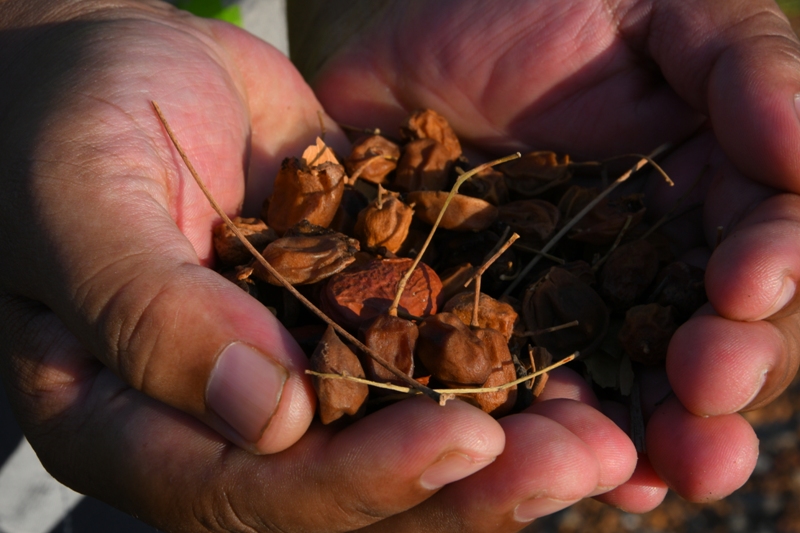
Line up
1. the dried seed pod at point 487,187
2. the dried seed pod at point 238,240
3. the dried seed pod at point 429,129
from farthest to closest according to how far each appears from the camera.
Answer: the dried seed pod at point 429,129
the dried seed pod at point 487,187
the dried seed pod at point 238,240

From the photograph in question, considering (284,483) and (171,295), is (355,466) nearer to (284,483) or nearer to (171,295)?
(284,483)

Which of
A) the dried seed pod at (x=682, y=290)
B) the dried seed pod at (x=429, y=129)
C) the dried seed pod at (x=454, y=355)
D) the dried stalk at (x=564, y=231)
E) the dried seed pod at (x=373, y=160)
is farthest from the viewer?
the dried seed pod at (x=429, y=129)

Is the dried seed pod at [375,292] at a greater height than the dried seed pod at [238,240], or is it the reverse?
the dried seed pod at [238,240]

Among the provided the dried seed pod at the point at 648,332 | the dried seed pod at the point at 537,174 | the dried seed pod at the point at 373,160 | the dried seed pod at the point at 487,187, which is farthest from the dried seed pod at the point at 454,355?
the dried seed pod at the point at 537,174

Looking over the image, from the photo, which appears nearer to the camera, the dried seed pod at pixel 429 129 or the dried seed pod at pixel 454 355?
the dried seed pod at pixel 454 355

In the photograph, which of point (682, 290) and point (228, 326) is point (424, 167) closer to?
point (682, 290)

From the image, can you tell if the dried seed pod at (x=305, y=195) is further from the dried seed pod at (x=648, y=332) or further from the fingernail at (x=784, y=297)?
the fingernail at (x=784, y=297)
